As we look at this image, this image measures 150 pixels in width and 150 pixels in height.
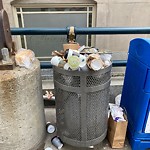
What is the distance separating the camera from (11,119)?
54.3 inches

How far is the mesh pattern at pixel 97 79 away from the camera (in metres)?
1.32

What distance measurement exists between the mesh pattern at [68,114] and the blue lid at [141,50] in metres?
0.60

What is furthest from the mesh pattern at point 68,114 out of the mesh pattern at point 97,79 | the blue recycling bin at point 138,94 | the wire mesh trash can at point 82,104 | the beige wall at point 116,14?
the beige wall at point 116,14

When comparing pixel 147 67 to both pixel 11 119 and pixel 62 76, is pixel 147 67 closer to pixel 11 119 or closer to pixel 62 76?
pixel 62 76

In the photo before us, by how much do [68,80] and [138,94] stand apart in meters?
0.63

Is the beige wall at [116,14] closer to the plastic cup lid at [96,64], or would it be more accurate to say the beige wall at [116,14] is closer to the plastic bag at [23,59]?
the plastic bag at [23,59]

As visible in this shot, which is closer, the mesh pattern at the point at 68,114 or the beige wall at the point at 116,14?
the mesh pattern at the point at 68,114

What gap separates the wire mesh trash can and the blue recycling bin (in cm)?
27

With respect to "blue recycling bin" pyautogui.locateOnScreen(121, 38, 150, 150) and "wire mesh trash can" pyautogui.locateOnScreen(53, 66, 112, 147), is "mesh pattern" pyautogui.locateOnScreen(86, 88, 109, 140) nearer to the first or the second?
"wire mesh trash can" pyautogui.locateOnScreen(53, 66, 112, 147)

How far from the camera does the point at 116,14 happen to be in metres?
6.07

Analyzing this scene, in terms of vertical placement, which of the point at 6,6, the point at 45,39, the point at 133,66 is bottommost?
the point at 45,39

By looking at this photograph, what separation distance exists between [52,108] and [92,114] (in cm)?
85

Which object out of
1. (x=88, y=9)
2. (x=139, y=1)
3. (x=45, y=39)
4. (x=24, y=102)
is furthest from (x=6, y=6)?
(x=24, y=102)

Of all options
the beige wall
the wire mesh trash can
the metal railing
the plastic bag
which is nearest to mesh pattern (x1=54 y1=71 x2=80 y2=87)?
the wire mesh trash can
